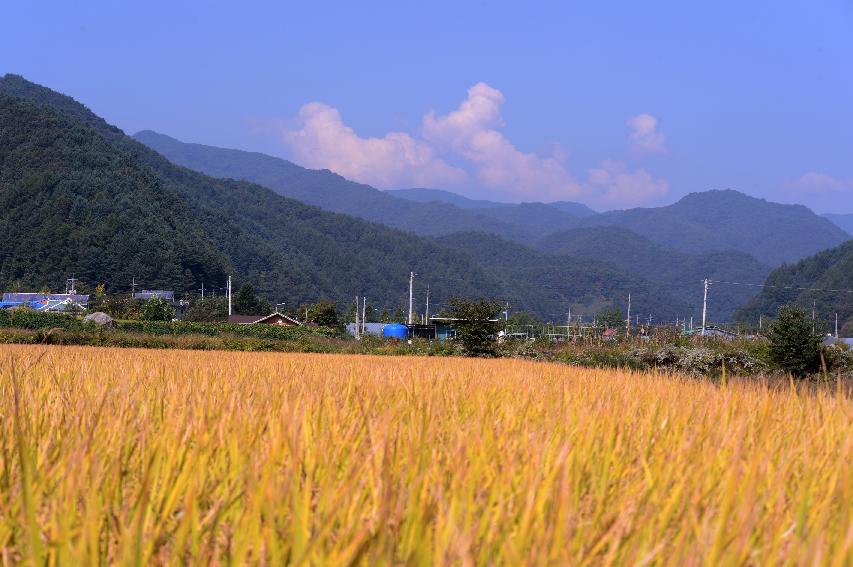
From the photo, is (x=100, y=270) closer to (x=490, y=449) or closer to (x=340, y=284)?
(x=340, y=284)

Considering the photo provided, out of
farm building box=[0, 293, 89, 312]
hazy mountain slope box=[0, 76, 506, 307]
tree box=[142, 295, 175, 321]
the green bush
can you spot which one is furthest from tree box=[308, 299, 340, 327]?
the green bush

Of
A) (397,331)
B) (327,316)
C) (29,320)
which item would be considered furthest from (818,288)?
(29,320)

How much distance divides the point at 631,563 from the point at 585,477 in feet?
2.86

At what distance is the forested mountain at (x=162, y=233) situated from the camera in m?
96.4

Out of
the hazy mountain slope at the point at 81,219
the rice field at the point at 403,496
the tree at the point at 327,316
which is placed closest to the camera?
the rice field at the point at 403,496

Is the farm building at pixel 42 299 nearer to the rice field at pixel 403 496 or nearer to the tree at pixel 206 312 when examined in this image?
the tree at pixel 206 312

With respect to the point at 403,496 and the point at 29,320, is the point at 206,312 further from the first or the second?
the point at 403,496

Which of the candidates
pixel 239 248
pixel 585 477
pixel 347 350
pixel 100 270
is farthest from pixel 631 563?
pixel 239 248

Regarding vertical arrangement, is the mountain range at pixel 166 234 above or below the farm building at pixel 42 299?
above

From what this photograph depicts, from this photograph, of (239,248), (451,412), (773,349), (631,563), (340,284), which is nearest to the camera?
(631,563)

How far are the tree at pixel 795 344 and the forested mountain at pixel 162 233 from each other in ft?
282

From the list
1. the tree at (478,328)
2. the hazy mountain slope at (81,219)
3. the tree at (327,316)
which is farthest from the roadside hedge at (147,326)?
the hazy mountain slope at (81,219)

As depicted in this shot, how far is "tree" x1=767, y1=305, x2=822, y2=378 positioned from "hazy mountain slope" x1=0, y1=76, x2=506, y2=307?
85756 millimetres

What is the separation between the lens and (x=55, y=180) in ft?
338
